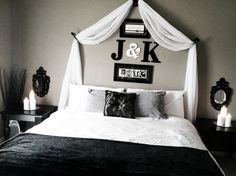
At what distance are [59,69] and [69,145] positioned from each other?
1.97 metres

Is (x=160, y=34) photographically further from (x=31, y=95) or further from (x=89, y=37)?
(x=31, y=95)

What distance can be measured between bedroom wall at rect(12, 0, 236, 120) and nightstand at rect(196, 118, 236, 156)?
251 mm

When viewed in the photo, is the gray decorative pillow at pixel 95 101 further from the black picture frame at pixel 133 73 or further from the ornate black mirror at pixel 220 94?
the ornate black mirror at pixel 220 94

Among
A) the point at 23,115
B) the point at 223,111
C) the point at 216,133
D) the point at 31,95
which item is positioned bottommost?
the point at 216,133

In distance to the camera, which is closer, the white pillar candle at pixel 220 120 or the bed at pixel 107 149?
the bed at pixel 107 149

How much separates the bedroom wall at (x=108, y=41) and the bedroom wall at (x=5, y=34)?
11 centimetres

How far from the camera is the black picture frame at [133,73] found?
378 cm

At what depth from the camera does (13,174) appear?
5.87 feet

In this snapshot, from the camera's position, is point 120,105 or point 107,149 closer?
point 107,149

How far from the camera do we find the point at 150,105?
3.37m

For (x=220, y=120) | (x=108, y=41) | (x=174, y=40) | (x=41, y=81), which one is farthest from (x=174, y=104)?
(x=41, y=81)

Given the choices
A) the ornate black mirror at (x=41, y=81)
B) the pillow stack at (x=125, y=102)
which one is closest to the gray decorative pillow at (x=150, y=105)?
the pillow stack at (x=125, y=102)

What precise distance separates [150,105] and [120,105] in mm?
394

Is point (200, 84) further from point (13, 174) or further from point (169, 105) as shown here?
point (13, 174)
